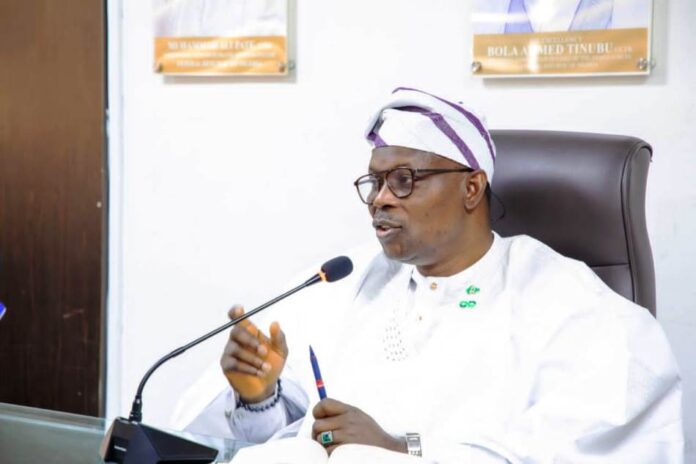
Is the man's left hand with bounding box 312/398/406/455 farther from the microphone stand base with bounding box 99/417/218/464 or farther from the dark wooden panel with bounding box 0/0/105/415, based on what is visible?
the dark wooden panel with bounding box 0/0/105/415

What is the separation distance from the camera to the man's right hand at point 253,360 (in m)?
1.75

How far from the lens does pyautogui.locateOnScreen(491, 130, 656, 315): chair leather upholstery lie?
1.89m

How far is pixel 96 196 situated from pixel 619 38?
1684 millimetres

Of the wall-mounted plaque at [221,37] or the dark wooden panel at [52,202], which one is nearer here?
the wall-mounted plaque at [221,37]

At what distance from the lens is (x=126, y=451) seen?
1406 millimetres

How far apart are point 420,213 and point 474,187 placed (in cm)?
14

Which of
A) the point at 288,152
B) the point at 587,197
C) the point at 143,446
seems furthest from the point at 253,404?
the point at 288,152

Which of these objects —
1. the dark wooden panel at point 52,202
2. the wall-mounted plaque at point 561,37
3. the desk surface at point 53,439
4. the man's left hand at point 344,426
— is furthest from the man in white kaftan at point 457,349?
the dark wooden panel at point 52,202

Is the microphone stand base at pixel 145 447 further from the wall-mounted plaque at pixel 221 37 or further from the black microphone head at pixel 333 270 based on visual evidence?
the wall-mounted plaque at pixel 221 37

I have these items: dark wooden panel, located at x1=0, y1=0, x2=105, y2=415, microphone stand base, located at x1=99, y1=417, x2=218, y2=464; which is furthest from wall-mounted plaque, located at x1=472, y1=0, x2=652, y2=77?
microphone stand base, located at x1=99, y1=417, x2=218, y2=464

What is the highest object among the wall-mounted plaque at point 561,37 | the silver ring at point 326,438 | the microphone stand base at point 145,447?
the wall-mounted plaque at point 561,37

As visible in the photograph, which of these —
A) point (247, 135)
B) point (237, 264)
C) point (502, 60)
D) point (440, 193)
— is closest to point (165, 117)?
point (247, 135)

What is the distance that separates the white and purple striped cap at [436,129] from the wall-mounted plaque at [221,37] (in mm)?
887

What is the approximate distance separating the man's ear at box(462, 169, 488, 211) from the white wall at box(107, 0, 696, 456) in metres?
0.65
